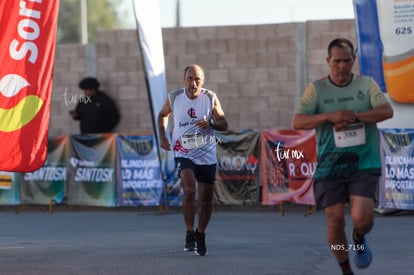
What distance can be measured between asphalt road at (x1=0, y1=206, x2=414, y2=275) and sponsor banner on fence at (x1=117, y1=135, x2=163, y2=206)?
0.66 metres

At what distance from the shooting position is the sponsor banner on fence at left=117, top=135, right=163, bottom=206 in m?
20.0

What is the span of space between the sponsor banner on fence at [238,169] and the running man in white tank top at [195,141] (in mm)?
6875

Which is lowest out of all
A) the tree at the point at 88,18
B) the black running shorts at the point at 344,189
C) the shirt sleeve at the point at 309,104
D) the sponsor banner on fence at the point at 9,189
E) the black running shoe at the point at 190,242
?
the sponsor banner on fence at the point at 9,189

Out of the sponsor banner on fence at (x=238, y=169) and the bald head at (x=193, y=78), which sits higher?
the bald head at (x=193, y=78)

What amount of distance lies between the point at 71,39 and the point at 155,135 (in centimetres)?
6919

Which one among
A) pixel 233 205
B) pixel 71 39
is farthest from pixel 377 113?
pixel 71 39

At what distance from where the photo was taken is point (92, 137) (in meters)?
20.7

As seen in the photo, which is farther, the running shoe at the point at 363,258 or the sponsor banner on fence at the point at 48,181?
the sponsor banner on fence at the point at 48,181

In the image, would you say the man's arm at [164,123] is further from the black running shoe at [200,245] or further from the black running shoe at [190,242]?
the black running shoe at [200,245]

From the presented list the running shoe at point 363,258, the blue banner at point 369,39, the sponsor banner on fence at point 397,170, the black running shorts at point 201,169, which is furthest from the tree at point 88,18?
the running shoe at point 363,258

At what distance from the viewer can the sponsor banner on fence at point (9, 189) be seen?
68.4 feet

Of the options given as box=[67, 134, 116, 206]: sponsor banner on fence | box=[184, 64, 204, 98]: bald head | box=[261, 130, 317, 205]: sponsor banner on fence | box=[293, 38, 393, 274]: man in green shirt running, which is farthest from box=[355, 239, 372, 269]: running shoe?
box=[67, 134, 116, 206]: sponsor banner on fence

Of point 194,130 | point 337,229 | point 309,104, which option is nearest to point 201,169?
point 194,130

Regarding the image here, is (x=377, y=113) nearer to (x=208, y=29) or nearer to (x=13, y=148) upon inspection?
(x=13, y=148)
